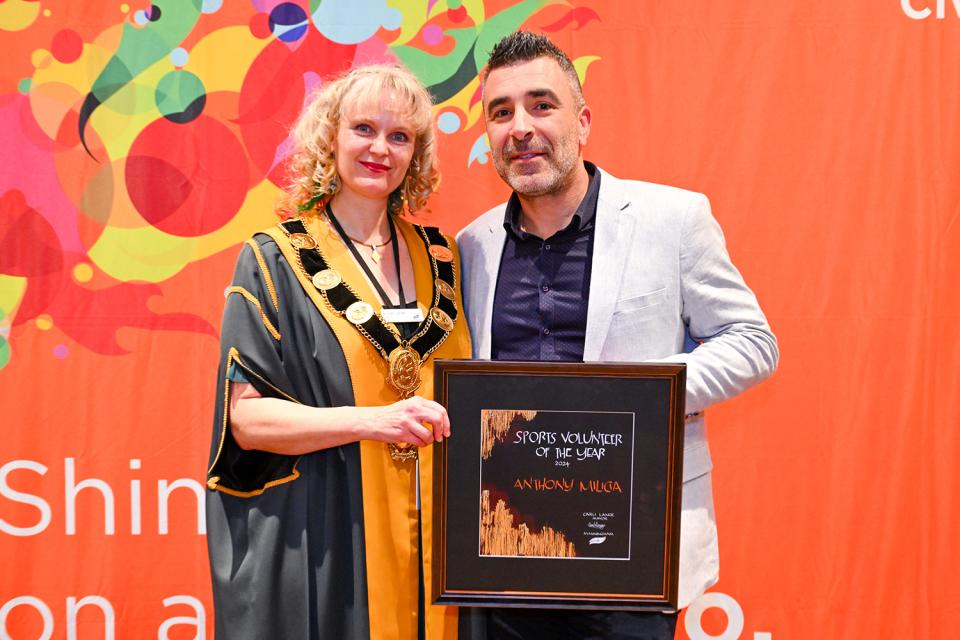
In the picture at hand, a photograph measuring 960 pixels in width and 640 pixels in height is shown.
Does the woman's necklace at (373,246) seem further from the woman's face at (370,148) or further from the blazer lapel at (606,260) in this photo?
the blazer lapel at (606,260)

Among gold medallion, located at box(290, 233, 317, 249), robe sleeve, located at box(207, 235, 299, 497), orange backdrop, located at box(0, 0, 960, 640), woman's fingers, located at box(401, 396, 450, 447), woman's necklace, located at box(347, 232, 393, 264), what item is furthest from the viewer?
orange backdrop, located at box(0, 0, 960, 640)

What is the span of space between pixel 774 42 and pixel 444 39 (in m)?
1.18

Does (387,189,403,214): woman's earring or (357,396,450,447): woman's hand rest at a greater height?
(387,189,403,214): woman's earring

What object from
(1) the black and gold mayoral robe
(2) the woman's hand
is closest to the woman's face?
(1) the black and gold mayoral robe

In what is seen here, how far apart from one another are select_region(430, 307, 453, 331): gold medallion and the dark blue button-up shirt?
0.11 m

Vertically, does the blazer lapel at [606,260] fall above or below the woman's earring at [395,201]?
below

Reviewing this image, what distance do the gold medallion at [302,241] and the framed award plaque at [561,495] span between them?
555mm

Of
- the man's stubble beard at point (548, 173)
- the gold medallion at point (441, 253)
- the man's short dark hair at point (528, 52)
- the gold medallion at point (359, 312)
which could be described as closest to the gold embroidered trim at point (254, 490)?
the gold medallion at point (359, 312)

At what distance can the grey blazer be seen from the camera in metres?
1.83

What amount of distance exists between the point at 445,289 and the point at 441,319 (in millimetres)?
110

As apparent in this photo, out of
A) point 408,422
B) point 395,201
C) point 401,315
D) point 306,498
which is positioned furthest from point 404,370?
point 395,201

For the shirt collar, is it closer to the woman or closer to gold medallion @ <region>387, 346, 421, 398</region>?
the woman

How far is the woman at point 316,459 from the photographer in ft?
5.75

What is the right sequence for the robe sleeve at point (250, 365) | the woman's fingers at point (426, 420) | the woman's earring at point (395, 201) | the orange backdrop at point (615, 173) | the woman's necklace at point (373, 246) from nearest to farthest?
the woman's fingers at point (426, 420) → the robe sleeve at point (250, 365) → the woman's necklace at point (373, 246) → the woman's earring at point (395, 201) → the orange backdrop at point (615, 173)
